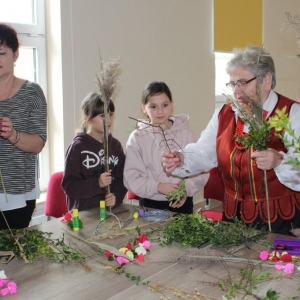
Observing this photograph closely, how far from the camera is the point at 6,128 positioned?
215cm

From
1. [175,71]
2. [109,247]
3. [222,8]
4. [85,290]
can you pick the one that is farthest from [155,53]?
[85,290]

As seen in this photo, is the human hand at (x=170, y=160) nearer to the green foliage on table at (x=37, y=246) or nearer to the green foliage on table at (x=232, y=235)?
the green foliage on table at (x=232, y=235)

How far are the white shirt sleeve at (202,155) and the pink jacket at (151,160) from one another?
11.5 inches

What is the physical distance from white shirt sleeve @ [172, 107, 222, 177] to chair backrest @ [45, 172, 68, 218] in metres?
0.85

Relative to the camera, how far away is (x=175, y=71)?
15.1ft

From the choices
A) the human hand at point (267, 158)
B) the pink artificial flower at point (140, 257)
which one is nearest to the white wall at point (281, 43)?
the human hand at point (267, 158)

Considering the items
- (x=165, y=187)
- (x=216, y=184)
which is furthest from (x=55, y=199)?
(x=216, y=184)

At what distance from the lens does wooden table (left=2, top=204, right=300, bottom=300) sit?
1464mm

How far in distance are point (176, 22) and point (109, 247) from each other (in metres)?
3.27

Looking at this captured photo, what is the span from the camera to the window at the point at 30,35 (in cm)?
357

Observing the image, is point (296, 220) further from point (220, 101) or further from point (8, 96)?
point (220, 101)

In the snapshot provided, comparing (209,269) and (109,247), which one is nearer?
(209,269)

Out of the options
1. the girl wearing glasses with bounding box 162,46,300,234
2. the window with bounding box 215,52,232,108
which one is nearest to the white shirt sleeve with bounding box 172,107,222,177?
the girl wearing glasses with bounding box 162,46,300,234

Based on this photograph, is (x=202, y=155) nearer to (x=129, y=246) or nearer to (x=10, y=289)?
(x=129, y=246)
